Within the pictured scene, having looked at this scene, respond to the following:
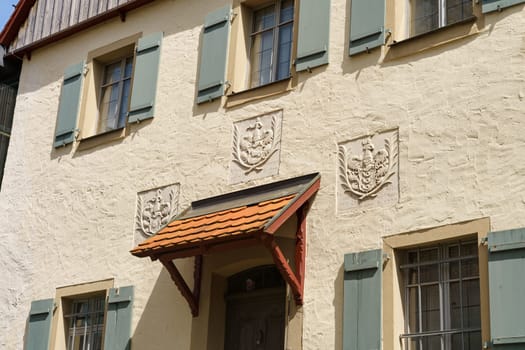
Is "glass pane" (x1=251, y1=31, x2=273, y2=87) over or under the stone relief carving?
over

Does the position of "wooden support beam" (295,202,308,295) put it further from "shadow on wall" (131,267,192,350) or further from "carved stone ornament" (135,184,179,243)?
"carved stone ornament" (135,184,179,243)

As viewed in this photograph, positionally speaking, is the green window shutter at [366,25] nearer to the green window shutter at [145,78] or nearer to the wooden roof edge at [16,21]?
the green window shutter at [145,78]

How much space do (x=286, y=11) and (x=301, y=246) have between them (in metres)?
3.27

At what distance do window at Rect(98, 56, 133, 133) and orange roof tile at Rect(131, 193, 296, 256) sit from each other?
2.76m

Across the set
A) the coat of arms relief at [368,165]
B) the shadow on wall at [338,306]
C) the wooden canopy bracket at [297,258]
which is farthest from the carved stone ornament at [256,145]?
the shadow on wall at [338,306]

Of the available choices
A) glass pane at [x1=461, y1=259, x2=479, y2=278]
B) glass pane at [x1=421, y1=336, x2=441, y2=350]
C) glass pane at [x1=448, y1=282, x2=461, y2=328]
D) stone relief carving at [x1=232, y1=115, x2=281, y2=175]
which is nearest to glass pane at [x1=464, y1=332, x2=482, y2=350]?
glass pane at [x1=448, y1=282, x2=461, y2=328]

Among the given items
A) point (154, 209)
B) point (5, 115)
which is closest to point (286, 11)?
point (154, 209)

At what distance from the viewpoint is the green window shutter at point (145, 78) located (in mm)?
13102

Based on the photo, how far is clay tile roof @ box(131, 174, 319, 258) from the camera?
10.3 meters

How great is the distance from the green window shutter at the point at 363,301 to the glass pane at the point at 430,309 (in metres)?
0.42

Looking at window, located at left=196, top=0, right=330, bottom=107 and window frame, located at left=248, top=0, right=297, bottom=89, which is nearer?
window, located at left=196, top=0, right=330, bottom=107

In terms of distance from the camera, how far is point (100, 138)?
44.5 feet

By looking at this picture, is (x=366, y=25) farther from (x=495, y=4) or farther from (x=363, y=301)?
(x=363, y=301)

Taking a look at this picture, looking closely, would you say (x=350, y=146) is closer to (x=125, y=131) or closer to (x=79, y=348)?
(x=125, y=131)
